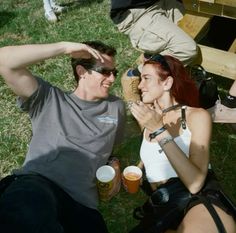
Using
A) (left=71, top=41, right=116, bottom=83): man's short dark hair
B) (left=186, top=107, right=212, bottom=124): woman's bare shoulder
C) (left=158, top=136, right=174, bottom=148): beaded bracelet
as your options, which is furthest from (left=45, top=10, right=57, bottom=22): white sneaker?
(left=158, top=136, right=174, bottom=148): beaded bracelet

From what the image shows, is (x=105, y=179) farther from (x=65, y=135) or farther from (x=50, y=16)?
(x=50, y=16)

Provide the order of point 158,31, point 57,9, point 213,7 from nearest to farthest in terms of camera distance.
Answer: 1. point 158,31
2. point 213,7
3. point 57,9

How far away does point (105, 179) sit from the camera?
3.82 metres

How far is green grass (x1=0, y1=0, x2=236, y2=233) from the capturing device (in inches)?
179

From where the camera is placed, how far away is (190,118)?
3.62m

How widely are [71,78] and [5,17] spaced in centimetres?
274

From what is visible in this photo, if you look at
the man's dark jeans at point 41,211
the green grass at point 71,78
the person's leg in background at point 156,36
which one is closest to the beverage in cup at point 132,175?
the green grass at point 71,78

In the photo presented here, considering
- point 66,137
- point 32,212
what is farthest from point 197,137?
point 32,212

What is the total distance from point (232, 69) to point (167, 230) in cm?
233

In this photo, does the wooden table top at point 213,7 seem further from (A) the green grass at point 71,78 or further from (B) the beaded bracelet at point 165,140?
(B) the beaded bracelet at point 165,140

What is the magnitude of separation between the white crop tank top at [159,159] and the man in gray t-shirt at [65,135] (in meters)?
0.40

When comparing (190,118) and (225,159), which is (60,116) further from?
(225,159)

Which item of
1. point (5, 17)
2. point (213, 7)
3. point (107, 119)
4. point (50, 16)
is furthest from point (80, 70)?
point (5, 17)

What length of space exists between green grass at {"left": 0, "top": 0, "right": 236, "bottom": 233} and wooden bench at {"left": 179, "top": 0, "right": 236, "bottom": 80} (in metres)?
0.69
